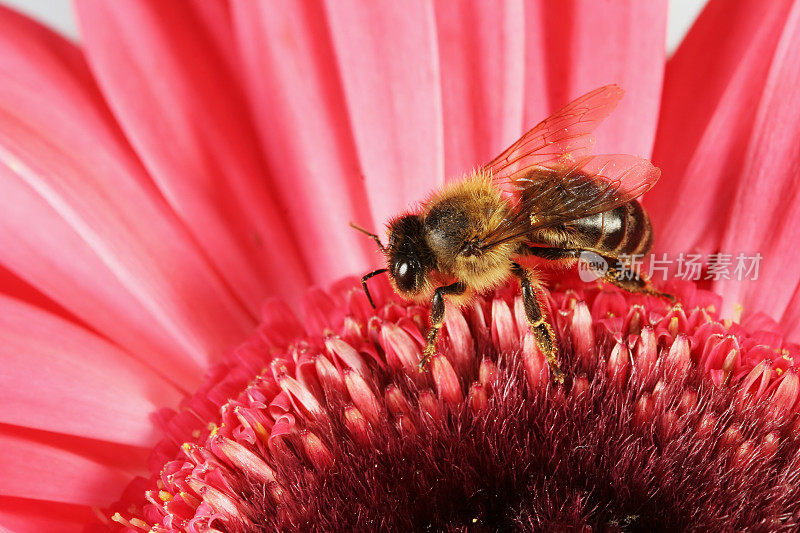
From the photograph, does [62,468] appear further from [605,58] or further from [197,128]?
[605,58]

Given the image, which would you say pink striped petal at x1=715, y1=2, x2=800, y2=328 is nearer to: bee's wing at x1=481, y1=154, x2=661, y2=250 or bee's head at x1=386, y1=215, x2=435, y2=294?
bee's wing at x1=481, y1=154, x2=661, y2=250

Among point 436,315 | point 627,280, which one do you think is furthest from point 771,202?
point 436,315

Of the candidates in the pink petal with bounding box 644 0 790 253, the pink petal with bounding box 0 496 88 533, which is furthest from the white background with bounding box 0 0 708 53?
the pink petal with bounding box 0 496 88 533

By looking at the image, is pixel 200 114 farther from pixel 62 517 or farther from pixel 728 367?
pixel 728 367

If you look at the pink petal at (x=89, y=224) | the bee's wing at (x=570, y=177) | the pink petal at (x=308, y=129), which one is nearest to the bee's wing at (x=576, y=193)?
the bee's wing at (x=570, y=177)

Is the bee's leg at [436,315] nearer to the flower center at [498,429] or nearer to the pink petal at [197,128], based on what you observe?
the flower center at [498,429]

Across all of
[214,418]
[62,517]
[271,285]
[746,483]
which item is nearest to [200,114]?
[271,285]
